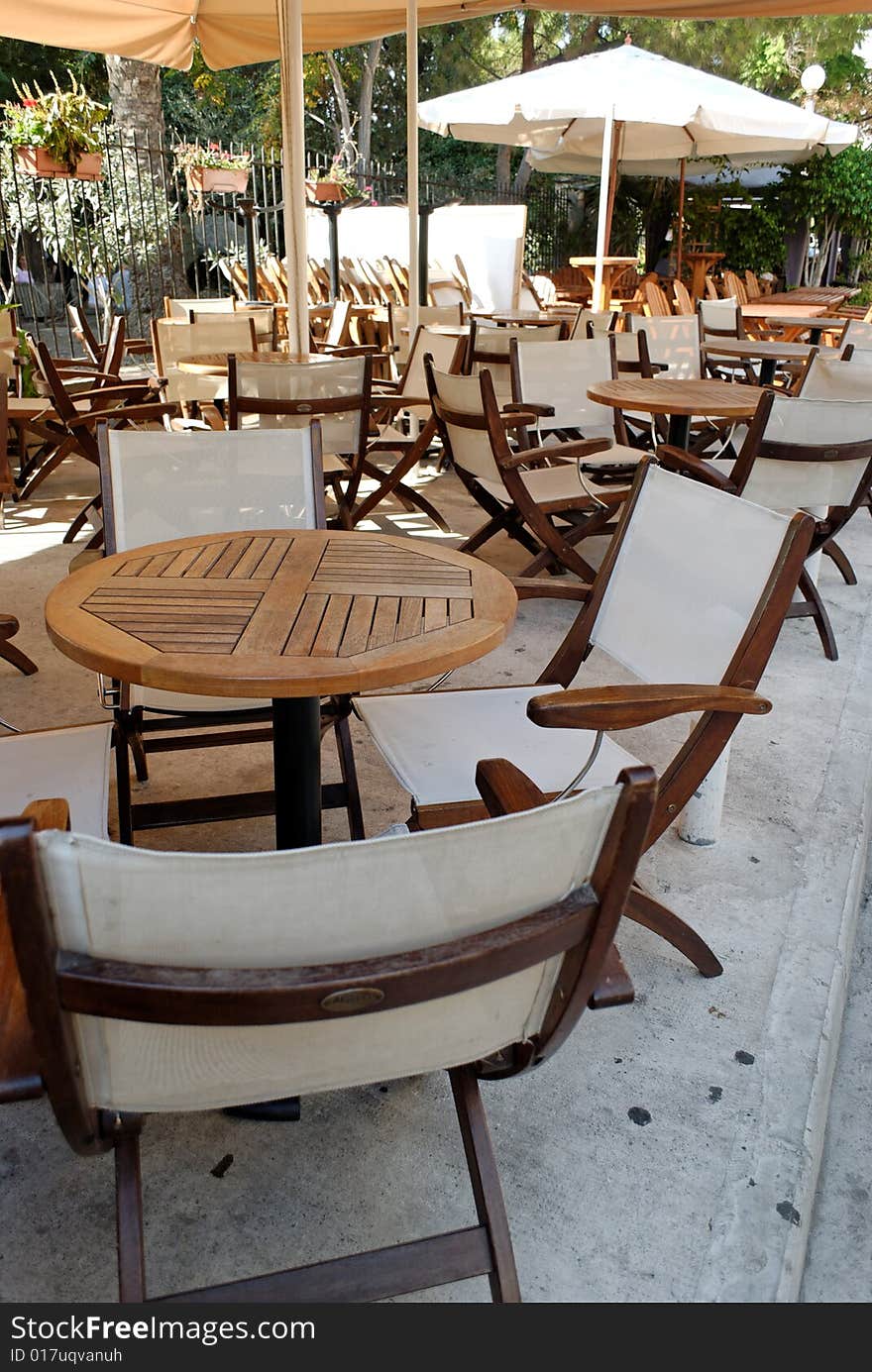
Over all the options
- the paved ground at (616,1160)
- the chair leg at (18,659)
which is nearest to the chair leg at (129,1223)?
the paved ground at (616,1160)

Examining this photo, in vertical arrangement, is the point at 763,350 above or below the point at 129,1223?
above

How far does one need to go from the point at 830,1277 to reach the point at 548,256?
18029mm

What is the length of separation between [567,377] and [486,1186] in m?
4.15

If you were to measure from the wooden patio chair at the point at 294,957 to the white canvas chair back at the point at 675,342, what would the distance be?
5.64 metres

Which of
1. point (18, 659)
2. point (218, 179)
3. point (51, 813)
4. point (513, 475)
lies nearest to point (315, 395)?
point (513, 475)

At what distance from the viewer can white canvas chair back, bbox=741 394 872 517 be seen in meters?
3.69

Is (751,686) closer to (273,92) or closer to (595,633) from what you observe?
(595,633)

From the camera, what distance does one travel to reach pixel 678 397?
4.45 meters

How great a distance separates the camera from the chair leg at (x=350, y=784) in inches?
94.9

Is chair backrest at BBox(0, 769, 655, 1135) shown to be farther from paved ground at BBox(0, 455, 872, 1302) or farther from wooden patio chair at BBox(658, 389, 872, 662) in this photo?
wooden patio chair at BBox(658, 389, 872, 662)

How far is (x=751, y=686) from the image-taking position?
196 centimetres

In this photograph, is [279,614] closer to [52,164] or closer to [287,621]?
[287,621]

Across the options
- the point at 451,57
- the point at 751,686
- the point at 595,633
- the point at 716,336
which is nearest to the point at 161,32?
the point at 716,336

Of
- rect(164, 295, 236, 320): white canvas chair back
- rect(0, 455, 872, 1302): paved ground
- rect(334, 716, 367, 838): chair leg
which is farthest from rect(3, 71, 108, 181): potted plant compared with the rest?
rect(0, 455, 872, 1302): paved ground
